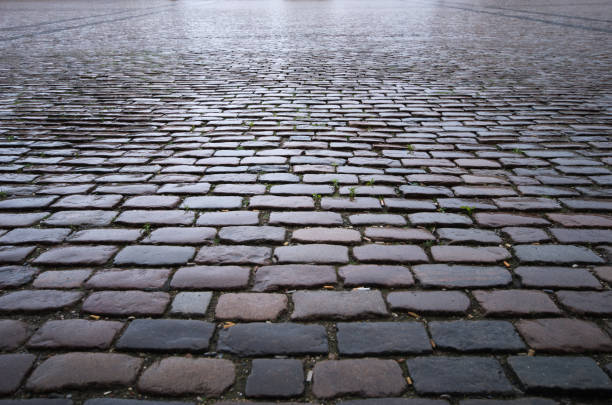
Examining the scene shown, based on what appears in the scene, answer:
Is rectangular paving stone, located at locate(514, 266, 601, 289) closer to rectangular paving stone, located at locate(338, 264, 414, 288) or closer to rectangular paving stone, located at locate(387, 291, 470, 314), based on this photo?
rectangular paving stone, located at locate(387, 291, 470, 314)

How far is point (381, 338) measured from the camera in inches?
62.3

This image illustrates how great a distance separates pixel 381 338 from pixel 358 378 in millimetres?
208

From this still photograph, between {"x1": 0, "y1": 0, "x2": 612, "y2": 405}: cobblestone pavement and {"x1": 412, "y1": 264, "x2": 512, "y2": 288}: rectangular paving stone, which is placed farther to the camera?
{"x1": 412, "y1": 264, "x2": 512, "y2": 288}: rectangular paving stone

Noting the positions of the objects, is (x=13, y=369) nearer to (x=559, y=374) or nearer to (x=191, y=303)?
(x=191, y=303)

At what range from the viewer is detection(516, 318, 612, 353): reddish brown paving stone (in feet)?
5.02

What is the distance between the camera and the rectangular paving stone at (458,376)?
4.51ft

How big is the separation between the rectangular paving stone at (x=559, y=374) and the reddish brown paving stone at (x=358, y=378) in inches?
15.6

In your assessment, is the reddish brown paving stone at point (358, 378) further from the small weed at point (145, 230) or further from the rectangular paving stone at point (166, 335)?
the small weed at point (145, 230)

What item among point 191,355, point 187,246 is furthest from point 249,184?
point 191,355

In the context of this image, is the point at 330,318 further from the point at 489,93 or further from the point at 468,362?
the point at 489,93

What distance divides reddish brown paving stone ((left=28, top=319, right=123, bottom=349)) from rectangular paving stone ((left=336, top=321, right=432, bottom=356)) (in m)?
0.83

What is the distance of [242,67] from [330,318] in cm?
593

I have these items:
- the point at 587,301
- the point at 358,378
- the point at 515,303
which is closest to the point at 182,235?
the point at 358,378

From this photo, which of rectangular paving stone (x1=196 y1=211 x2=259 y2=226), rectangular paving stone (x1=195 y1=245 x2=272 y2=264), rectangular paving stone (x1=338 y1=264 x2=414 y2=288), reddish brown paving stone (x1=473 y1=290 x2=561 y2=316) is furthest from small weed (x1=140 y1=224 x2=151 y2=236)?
reddish brown paving stone (x1=473 y1=290 x2=561 y2=316)
